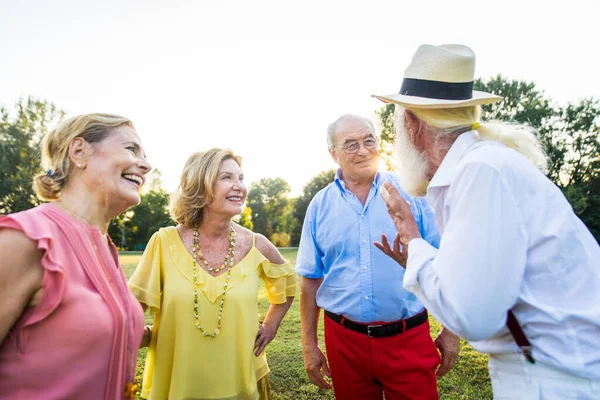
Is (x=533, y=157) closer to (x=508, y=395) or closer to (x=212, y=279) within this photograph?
(x=508, y=395)

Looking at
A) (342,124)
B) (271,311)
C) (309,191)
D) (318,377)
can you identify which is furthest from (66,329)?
(309,191)

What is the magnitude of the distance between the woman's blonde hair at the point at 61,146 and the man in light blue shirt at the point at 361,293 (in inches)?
76.5

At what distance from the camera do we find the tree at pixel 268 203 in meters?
64.9

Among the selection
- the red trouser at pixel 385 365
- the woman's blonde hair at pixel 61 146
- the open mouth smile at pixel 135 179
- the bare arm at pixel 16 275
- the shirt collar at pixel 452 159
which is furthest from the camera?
the red trouser at pixel 385 365

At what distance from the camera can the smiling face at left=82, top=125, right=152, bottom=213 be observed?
209 cm

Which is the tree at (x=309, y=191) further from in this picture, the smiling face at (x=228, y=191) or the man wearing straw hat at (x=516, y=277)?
the man wearing straw hat at (x=516, y=277)

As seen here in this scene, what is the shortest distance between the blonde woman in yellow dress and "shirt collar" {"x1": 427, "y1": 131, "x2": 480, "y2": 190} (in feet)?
5.89

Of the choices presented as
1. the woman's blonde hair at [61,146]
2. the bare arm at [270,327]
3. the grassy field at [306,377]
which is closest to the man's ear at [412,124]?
the woman's blonde hair at [61,146]

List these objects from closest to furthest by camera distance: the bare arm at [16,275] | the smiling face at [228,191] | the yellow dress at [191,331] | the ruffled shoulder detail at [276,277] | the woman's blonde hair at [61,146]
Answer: the bare arm at [16,275] → the woman's blonde hair at [61,146] → the yellow dress at [191,331] → the smiling face at [228,191] → the ruffled shoulder detail at [276,277]

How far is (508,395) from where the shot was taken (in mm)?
1637

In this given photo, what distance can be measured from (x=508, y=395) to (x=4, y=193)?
Result: 154 ft

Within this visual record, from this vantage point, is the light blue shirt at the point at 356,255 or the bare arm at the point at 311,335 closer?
the light blue shirt at the point at 356,255

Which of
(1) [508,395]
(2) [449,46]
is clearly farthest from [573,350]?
(2) [449,46]

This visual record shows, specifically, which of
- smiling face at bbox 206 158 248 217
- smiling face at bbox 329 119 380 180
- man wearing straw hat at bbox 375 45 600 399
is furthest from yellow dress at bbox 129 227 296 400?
man wearing straw hat at bbox 375 45 600 399
